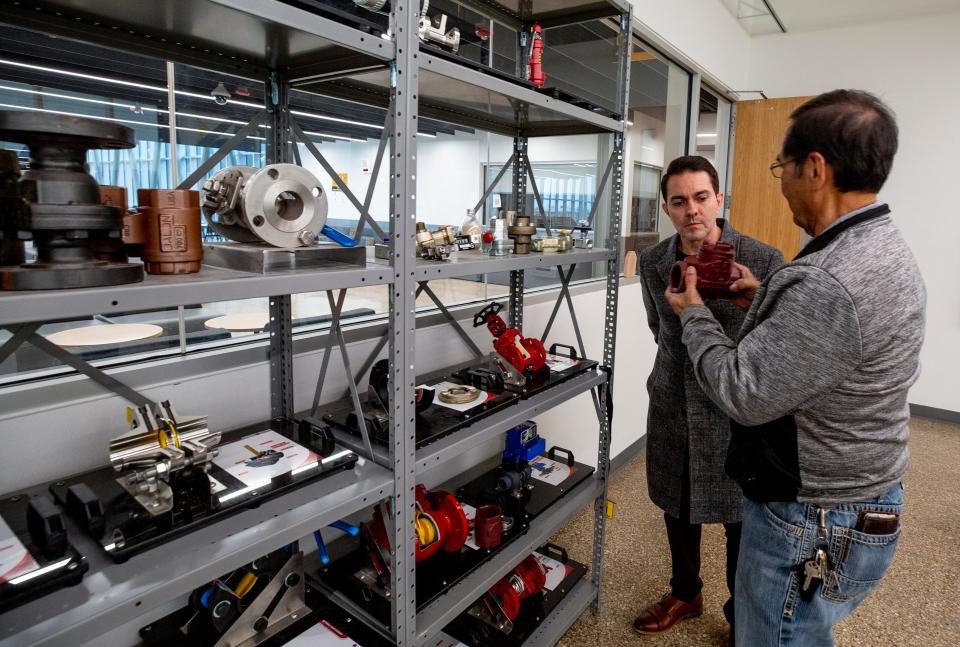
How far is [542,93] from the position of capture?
1549mm

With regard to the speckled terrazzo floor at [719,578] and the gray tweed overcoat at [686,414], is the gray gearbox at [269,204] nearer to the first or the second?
the gray tweed overcoat at [686,414]

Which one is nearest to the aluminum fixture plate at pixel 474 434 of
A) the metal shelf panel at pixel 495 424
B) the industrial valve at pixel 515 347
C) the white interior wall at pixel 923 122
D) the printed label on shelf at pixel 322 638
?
the metal shelf panel at pixel 495 424

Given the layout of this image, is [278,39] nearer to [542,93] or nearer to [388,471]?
[542,93]

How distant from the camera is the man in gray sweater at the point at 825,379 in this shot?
1.07 meters

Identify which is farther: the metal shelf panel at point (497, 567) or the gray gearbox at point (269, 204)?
the metal shelf panel at point (497, 567)

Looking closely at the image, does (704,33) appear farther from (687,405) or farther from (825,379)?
(825,379)

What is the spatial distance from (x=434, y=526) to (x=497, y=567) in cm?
24

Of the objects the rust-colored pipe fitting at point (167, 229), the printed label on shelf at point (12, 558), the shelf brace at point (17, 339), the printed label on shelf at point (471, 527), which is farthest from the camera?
the printed label on shelf at point (471, 527)

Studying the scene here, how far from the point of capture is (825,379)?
1075 millimetres

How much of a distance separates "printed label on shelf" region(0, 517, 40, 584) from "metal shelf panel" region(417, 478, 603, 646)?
821 mm

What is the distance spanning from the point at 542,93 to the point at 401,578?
4.12ft

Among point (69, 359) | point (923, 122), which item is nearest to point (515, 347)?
point (69, 359)

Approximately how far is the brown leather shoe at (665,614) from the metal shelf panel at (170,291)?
175cm

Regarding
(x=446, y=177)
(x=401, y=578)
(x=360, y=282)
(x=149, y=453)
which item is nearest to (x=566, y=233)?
(x=360, y=282)
